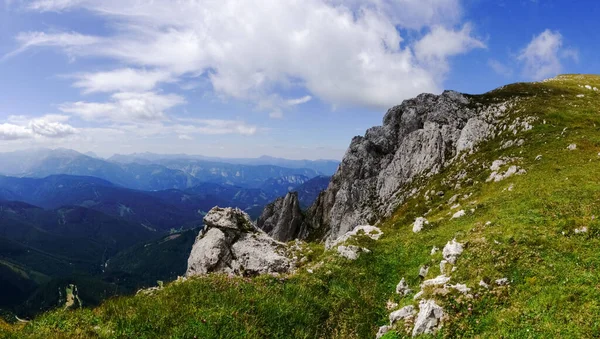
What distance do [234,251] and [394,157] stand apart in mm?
62922

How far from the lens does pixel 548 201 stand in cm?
2773

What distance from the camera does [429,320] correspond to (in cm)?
1497

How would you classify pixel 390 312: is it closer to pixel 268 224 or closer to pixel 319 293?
pixel 319 293

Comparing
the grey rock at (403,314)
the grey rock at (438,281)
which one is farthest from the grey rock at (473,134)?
the grey rock at (403,314)

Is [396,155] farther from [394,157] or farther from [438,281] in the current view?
[438,281]

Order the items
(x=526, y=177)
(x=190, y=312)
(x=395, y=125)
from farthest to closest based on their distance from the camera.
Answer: (x=395, y=125)
(x=526, y=177)
(x=190, y=312)

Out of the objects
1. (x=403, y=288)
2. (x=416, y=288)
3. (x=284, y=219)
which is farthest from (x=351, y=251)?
(x=284, y=219)

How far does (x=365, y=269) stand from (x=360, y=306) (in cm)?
570

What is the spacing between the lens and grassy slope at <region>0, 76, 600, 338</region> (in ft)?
42.9

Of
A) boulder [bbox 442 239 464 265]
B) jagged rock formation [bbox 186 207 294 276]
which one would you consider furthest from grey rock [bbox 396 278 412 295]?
jagged rock formation [bbox 186 207 294 276]

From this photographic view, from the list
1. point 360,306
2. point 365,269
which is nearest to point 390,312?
point 360,306

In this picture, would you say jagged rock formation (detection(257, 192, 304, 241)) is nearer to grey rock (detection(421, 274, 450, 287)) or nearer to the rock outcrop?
the rock outcrop

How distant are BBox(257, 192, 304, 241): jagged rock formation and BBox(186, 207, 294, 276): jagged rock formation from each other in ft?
223

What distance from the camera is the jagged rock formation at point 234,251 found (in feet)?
104
